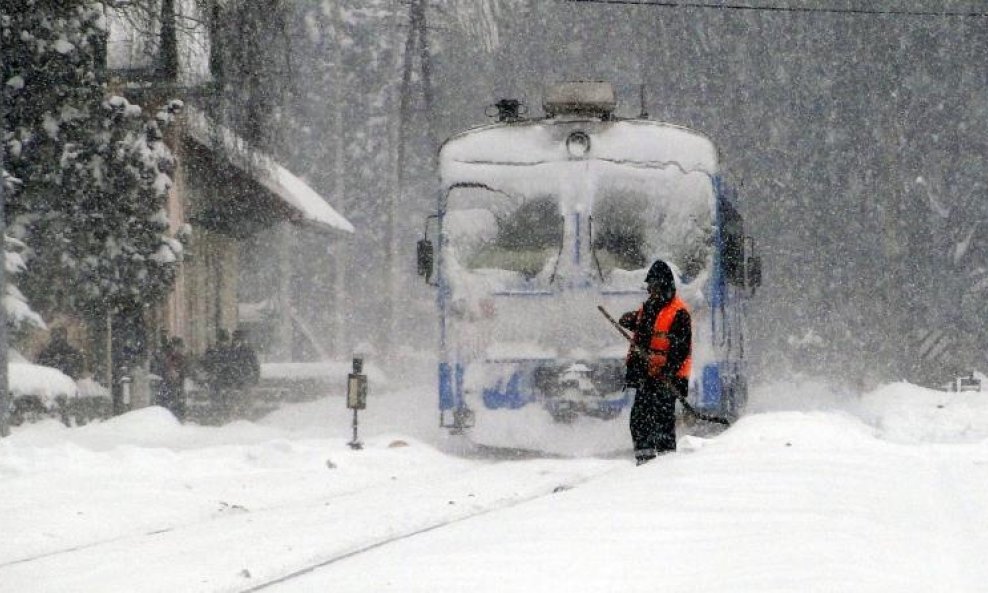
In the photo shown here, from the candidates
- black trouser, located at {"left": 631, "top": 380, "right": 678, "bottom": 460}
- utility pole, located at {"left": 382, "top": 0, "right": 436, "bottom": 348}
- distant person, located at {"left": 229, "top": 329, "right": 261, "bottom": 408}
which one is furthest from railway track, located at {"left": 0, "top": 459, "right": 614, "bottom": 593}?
utility pole, located at {"left": 382, "top": 0, "right": 436, "bottom": 348}

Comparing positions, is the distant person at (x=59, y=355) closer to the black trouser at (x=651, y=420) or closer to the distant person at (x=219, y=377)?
the distant person at (x=219, y=377)

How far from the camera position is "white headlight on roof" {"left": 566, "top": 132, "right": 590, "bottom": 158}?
16.0 m

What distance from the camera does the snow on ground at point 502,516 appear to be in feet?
21.5

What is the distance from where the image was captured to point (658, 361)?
12.4m

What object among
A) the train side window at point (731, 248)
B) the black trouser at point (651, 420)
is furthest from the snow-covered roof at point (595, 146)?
the black trouser at point (651, 420)

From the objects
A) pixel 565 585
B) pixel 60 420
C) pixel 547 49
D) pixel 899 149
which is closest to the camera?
pixel 565 585

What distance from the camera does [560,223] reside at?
624 inches

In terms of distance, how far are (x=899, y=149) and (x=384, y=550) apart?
30.8 m

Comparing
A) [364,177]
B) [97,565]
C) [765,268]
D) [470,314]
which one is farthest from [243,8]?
[364,177]

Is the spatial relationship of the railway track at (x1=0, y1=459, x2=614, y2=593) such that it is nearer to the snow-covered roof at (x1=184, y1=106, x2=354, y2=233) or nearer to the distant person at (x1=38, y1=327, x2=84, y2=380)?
the snow-covered roof at (x1=184, y1=106, x2=354, y2=233)

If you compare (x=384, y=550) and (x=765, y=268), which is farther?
(x=765, y=268)

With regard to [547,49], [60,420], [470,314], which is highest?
[547,49]

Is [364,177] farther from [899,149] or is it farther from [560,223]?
[560,223]

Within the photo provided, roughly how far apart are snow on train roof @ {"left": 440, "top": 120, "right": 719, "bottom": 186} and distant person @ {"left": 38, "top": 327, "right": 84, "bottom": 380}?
922 cm
